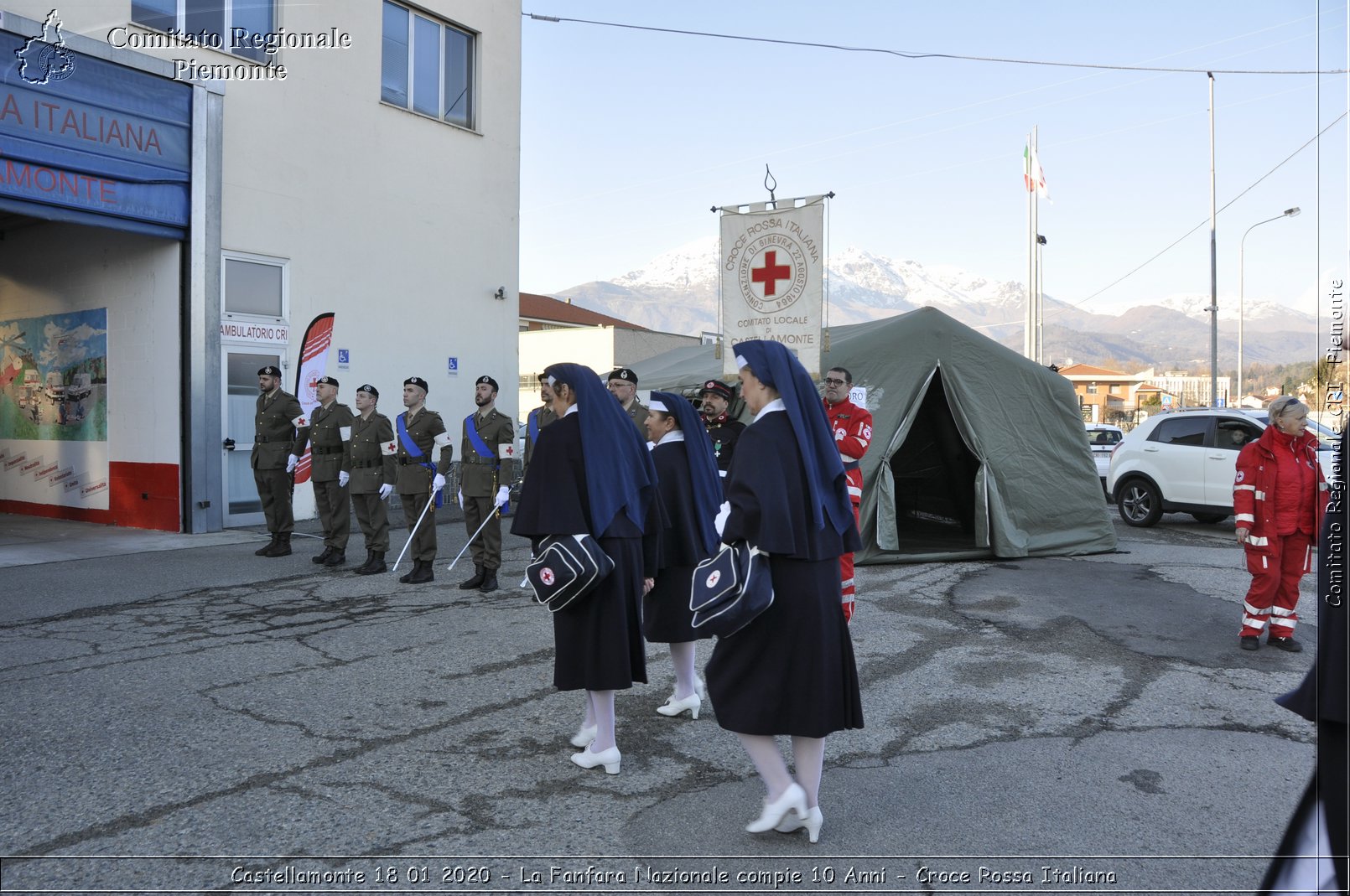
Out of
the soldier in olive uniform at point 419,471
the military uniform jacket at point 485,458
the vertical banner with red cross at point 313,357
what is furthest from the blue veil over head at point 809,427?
the vertical banner with red cross at point 313,357

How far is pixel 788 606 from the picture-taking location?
3602 mm

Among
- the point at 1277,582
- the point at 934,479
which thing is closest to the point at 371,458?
the point at 1277,582

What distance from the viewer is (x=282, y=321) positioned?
13422mm

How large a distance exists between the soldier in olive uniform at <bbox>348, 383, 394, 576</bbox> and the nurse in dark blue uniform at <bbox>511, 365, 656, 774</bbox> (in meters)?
5.50

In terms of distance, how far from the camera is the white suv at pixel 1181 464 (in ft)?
45.5

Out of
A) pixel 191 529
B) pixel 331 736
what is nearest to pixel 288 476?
pixel 191 529

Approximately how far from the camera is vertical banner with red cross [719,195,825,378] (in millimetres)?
9766

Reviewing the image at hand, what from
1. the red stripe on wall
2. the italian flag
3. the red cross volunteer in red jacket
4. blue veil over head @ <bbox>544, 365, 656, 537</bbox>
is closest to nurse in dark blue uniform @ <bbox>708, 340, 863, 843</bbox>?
blue veil over head @ <bbox>544, 365, 656, 537</bbox>

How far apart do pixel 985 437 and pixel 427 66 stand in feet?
34.8

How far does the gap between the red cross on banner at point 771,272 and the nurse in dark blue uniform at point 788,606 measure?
253 inches

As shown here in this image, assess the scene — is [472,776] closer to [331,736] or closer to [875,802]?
[331,736]

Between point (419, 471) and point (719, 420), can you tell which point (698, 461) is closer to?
point (719, 420)

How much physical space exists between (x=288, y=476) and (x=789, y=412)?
28.5 feet

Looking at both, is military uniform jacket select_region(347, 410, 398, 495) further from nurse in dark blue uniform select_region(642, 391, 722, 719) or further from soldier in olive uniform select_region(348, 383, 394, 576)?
nurse in dark blue uniform select_region(642, 391, 722, 719)
